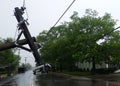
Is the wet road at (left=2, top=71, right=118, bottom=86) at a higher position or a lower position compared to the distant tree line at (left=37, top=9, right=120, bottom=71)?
lower

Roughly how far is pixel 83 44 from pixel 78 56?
2241mm

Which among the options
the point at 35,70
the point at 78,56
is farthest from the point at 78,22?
the point at 35,70

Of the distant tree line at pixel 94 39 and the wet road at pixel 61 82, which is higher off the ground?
the distant tree line at pixel 94 39

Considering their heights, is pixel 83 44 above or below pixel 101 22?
below

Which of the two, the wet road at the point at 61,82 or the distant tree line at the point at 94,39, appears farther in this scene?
the distant tree line at the point at 94,39

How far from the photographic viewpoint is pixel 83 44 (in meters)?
54.0

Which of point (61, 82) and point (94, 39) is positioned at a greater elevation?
point (94, 39)

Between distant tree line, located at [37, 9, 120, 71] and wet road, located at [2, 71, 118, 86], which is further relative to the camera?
distant tree line, located at [37, 9, 120, 71]

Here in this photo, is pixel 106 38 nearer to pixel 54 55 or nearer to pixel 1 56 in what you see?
pixel 54 55

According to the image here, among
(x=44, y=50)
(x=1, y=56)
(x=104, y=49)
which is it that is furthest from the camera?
(x=44, y=50)

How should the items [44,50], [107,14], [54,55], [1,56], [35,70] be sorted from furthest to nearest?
[44,50], [1,56], [54,55], [107,14], [35,70]

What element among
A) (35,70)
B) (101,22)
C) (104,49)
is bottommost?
(35,70)

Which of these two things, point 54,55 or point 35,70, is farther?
point 54,55

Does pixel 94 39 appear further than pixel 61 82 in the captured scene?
Yes
